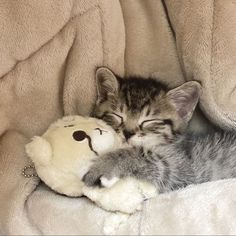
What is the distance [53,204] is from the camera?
119 centimetres

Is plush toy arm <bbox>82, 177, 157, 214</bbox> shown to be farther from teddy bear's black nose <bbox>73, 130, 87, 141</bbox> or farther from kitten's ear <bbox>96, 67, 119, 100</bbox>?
kitten's ear <bbox>96, 67, 119, 100</bbox>

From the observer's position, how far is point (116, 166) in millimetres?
1177

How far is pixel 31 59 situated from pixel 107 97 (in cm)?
24

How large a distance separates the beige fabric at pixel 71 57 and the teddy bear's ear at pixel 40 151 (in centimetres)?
9

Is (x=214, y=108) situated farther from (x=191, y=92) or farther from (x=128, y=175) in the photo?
(x=128, y=175)

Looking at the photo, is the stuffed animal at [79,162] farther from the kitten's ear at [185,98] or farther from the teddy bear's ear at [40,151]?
the kitten's ear at [185,98]

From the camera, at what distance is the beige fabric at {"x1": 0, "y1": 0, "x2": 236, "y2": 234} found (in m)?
1.27

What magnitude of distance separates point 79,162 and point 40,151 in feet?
0.31

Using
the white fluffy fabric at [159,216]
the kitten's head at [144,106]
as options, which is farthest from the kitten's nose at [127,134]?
the white fluffy fabric at [159,216]

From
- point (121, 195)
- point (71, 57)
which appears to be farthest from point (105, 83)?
point (121, 195)

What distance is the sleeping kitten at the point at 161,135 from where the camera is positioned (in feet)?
4.11

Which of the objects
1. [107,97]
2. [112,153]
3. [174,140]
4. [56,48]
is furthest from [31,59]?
[174,140]

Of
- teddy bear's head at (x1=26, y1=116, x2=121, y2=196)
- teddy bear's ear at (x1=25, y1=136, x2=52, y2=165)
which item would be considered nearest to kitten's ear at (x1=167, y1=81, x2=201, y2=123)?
teddy bear's head at (x1=26, y1=116, x2=121, y2=196)

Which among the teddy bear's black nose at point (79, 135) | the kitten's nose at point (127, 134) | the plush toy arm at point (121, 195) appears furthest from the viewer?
the kitten's nose at point (127, 134)
